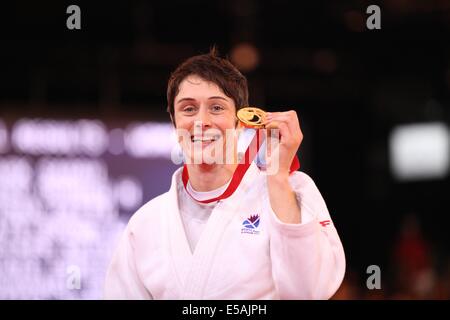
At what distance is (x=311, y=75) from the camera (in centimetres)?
820

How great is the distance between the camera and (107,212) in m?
5.91

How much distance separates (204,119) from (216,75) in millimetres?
154

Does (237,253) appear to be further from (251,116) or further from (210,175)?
(251,116)

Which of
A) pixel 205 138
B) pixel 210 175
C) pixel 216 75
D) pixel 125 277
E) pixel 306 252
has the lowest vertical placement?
pixel 125 277

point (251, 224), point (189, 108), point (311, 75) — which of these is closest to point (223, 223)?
point (251, 224)

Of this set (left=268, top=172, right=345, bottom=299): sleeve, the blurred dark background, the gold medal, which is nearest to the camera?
(left=268, top=172, right=345, bottom=299): sleeve

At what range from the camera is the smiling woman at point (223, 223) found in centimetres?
239

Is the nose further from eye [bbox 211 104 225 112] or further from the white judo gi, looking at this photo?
the white judo gi

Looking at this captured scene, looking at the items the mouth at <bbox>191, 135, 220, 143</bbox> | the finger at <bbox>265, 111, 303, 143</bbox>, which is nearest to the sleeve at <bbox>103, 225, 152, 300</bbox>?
the mouth at <bbox>191, 135, 220, 143</bbox>

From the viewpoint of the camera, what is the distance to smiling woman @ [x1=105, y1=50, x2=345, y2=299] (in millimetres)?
2387

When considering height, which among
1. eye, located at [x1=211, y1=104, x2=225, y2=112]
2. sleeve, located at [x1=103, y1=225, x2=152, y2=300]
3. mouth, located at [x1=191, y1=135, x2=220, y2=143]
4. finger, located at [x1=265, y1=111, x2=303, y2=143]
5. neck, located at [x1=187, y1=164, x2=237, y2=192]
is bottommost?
sleeve, located at [x1=103, y1=225, x2=152, y2=300]

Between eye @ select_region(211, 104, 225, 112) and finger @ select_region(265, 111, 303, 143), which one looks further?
eye @ select_region(211, 104, 225, 112)

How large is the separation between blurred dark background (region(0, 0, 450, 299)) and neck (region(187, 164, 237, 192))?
11.7 ft

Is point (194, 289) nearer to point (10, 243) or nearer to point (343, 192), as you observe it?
point (10, 243)
